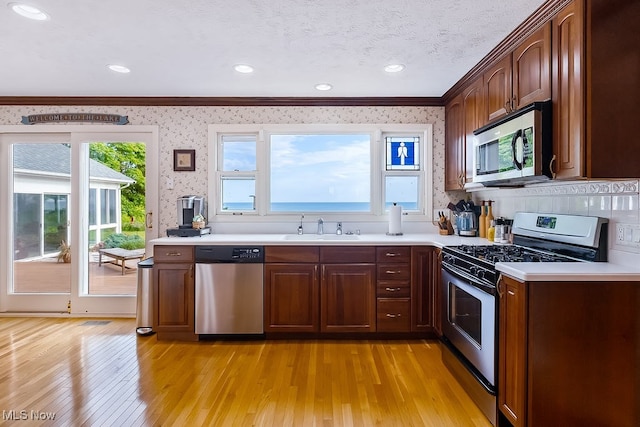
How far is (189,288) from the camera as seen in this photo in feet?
10.4

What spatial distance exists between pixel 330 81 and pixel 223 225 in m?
1.83

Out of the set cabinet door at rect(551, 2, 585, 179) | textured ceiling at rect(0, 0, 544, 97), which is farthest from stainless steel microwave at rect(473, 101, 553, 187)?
textured ceiling at rect(0, 0, 544, 97)

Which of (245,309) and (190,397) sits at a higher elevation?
(245,309)

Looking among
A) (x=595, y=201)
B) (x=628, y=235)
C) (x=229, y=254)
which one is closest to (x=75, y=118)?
(x=229, y=254)

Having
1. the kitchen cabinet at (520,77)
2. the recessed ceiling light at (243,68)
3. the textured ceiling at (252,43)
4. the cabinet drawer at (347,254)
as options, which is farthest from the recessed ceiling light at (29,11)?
the kitchen cabinet at (520,77)

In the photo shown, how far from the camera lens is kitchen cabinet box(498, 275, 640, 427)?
5.62ft

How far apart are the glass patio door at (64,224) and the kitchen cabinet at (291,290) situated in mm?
1536

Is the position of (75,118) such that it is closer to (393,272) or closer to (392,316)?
(393,272)

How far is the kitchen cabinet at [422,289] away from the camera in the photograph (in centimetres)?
317

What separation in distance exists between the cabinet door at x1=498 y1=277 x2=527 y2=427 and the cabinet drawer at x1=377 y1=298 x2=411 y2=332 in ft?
4.16

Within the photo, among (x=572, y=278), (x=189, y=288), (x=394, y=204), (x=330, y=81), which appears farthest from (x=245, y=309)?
(x=572, y=278)

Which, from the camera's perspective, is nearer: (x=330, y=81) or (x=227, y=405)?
(x=227, y=405)

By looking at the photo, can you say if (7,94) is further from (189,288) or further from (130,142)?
(189,288)

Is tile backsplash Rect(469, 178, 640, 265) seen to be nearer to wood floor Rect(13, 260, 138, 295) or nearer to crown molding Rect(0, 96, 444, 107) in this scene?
crown molding Rect(0, 96, 444, 107)
